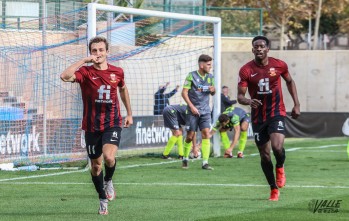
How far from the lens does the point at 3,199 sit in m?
14.1

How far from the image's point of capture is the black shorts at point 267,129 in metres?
13.8

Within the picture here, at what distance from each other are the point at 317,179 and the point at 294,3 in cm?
3756

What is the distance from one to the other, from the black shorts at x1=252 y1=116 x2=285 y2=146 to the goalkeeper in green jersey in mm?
9587

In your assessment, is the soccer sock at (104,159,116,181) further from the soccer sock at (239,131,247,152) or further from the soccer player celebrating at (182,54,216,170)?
the soccer sock at (239,131,247,152)

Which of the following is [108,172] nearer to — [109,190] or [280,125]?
[109,190]

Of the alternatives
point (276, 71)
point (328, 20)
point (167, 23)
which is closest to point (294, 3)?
point (328, 20)

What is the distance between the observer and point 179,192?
15.2 m

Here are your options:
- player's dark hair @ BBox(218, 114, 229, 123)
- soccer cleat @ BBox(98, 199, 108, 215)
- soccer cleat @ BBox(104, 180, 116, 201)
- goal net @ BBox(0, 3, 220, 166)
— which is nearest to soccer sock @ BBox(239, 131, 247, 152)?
player's dark hair @ BBox(218, 114, 229, 123)

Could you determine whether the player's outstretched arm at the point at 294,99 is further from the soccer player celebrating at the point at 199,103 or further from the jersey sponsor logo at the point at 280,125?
the soccer player celebrating at the point at 199,103

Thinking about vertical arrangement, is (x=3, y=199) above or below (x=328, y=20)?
below

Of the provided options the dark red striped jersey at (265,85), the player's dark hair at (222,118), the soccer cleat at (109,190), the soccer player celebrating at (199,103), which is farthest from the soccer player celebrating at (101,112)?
the player's dark hair at (222,118)

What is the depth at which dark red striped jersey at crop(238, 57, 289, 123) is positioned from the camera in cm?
1380

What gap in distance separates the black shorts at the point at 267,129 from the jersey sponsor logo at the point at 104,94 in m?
2.45

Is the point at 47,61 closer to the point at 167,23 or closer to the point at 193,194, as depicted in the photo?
the point at 193,194
